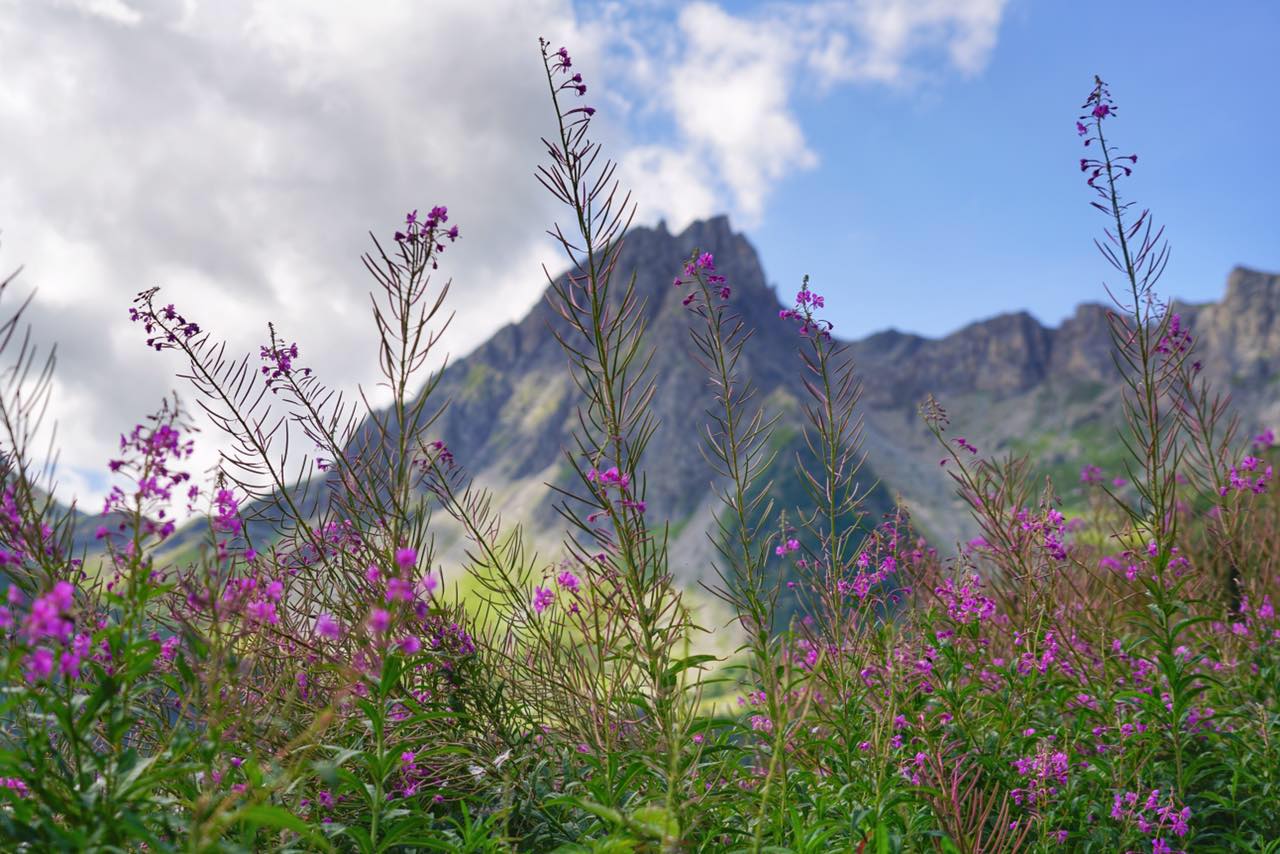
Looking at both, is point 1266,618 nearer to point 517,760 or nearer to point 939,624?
point 939,624

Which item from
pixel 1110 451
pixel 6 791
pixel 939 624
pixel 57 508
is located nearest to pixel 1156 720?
pixel 939 624

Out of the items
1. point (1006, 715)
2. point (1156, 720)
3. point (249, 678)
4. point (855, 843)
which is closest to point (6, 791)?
point (249, 678)

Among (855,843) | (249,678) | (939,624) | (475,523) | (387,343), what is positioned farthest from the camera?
(939,624)

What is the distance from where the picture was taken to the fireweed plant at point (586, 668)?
91.7 inches

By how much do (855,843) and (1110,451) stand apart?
205 m

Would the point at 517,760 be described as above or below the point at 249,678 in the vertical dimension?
below

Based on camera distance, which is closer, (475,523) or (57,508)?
(57,508)

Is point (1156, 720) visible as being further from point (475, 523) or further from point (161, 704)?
point (161, 704)

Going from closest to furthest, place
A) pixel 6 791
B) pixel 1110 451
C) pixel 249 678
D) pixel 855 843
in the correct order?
pixel 6 791, pixel 855 843, pixel 249 678, pixel 1110 451

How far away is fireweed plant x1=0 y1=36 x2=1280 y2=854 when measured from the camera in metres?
2.33

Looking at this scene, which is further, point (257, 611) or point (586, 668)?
point (586, 668)

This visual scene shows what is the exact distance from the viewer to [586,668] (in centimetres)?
338

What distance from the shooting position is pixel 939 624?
4.93 meters

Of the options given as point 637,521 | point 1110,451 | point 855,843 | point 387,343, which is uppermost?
point 1110,451
